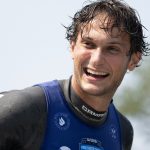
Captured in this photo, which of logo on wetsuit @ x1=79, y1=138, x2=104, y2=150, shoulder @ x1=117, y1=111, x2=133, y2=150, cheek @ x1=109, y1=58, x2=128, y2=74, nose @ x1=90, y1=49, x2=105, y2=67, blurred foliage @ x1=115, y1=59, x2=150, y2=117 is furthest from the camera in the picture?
blurred foliage @ x1=115, y1=59, x2=150, y2=117

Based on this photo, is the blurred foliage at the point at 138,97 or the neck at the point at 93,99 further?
the blurred foliage at the point at 138,97

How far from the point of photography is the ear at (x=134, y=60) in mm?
6496

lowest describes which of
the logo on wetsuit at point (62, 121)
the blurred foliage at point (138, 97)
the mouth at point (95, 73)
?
the blurred foliage at point (138, 97)

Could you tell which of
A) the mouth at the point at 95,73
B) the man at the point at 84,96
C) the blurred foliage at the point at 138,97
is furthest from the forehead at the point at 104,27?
the blurred foliage at the point at 138,97

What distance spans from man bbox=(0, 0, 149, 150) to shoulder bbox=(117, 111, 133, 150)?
0.22 metres

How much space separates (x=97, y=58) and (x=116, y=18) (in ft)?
2.02

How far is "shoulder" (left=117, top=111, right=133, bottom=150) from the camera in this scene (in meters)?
6.84

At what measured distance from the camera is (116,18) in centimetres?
631

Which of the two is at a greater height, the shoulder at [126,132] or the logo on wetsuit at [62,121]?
the logo on wetsuit at [62,121]

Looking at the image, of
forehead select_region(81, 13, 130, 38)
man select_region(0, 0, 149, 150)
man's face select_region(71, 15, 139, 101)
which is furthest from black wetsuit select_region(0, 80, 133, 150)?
forehead select_region(81, 13, 130, 38)

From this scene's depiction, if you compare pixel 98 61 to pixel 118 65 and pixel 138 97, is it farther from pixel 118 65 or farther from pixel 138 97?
pixel 138 97

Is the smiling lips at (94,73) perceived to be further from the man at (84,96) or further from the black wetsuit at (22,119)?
the black wetsuit at (22,119)

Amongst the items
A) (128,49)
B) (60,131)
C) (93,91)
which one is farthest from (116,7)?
(60,131)

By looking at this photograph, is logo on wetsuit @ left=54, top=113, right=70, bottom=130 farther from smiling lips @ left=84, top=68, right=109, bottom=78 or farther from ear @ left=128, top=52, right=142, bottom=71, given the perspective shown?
ear @ left=128, top=52, right=142, bottom=71
